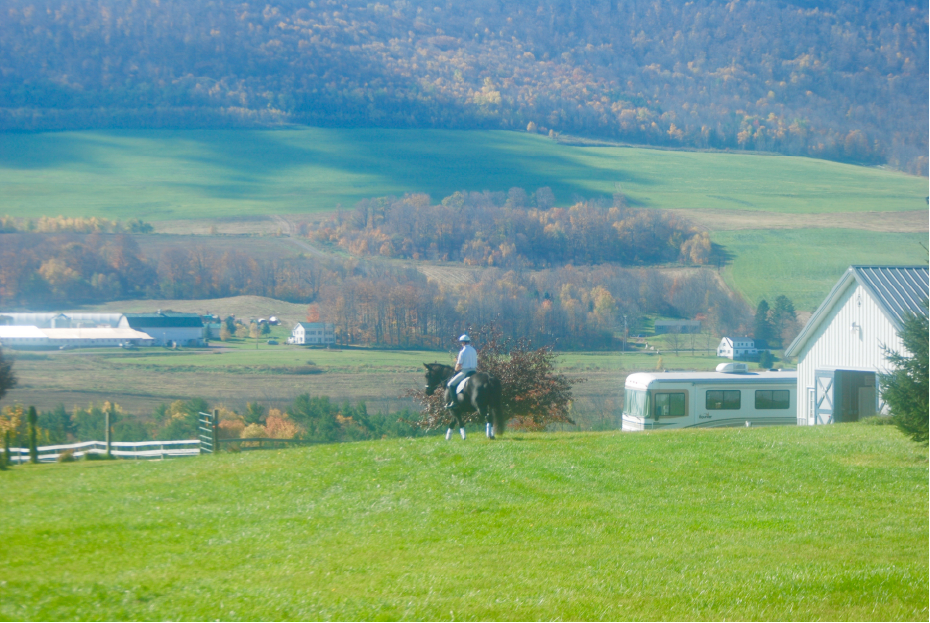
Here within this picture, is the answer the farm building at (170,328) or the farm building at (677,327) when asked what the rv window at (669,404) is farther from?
the farm building at (170,328)

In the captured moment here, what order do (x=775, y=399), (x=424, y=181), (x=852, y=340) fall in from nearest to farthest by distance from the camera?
(x=852, y=340) → (x=775, y=399) → (x=424, y=181)

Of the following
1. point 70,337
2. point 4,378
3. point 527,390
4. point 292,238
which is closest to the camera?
point 527,390

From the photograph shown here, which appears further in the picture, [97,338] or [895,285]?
[97,338]

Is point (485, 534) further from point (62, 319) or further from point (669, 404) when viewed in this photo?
point (62, 319)

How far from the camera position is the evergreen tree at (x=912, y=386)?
13961 mm

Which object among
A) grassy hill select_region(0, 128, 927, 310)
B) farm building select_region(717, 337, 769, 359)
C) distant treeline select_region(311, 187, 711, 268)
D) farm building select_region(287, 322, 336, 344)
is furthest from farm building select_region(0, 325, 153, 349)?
farm building select_region(717, 337, 769, 359)

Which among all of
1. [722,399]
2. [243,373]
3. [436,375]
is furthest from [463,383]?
[243,373]

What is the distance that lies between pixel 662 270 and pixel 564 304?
87.3 ft

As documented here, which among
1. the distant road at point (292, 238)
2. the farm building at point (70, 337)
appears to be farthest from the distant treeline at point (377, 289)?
the farm building at point (70, 337)

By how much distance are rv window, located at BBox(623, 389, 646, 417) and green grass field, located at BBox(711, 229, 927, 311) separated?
191 feet

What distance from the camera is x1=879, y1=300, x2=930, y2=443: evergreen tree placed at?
550 inches

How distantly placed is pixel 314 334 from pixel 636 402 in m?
66.4

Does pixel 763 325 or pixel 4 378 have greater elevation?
pixel 763 325

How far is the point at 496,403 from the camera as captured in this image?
16.2 meters
